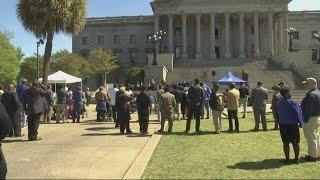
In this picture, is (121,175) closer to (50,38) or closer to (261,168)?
(261,168)

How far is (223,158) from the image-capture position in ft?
45.0

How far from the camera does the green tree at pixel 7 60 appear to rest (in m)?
80.3

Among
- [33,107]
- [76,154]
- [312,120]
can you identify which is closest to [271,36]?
[33,107]

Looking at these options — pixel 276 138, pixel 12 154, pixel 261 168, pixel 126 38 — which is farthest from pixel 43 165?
pixel 126 38

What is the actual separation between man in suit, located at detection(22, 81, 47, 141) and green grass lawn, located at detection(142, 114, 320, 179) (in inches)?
166

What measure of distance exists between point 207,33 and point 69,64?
26578mm

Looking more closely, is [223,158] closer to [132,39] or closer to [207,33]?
[207,33]

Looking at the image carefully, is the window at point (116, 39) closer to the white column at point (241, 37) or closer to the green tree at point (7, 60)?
the green tree at point (7, 60)

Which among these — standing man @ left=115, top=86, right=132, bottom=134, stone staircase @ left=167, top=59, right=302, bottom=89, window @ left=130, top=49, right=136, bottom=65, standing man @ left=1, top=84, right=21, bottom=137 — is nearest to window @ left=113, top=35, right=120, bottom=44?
window @ left=130, top=49, right=136, bottom=65

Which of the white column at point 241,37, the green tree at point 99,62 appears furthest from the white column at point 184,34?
the green tree at point 99,62

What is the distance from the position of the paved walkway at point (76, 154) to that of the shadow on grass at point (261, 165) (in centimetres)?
226

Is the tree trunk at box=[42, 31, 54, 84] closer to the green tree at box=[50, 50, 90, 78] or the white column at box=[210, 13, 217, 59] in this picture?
the green tree at box=[50, 50, 90, 78]

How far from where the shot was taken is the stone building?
9000cm

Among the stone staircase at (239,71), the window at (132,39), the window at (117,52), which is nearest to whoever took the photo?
the stone staircase at (239,71)
